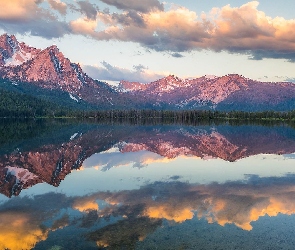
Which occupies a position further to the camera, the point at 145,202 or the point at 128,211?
the point at 145,202

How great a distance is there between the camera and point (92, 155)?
57781 mm

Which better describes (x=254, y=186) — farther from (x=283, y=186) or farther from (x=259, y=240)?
(x=259, y=240)

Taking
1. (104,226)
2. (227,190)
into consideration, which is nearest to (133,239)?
(104,226)

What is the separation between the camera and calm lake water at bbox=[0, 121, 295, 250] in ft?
66.3

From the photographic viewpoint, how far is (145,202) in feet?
93.1

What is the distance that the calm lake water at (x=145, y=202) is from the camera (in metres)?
20.2

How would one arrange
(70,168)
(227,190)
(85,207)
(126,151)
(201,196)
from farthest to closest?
(126,151), (70,168), (227,190), (201,196), (85,207)

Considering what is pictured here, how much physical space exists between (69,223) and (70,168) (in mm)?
22781

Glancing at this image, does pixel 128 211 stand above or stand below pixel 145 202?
above

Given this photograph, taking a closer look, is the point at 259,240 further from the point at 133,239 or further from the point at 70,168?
the point at 70,168

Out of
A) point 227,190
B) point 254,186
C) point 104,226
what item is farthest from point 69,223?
point 254,186

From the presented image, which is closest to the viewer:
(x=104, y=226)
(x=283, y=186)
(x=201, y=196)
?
(x=104, y=226)

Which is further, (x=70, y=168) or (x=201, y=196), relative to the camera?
(x=70, y=168)

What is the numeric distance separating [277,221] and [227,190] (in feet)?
31.2
